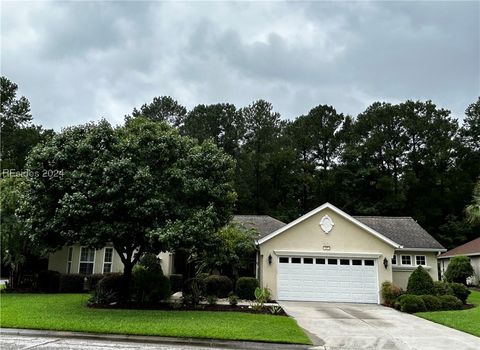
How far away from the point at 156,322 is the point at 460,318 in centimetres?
1084

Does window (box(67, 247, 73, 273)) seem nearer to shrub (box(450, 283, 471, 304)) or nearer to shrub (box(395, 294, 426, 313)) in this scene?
shrub (box(395, 294, 426, 313))

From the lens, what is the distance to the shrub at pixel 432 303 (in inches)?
671

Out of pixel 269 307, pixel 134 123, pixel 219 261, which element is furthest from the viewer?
pixel 219 261

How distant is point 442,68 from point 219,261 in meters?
14.5

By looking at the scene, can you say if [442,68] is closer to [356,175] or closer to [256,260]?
[256,260]

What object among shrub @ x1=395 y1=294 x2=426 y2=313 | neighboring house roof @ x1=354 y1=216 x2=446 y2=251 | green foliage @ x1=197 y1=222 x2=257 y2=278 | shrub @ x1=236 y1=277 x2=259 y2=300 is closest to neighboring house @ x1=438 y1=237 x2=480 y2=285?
neighboring house roof @ x1=354 y1=216 x2=446 y2=251

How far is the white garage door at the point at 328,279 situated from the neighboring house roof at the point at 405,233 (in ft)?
14.7

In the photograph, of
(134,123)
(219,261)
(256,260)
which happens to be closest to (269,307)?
(219,261)

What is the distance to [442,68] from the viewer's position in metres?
19.7

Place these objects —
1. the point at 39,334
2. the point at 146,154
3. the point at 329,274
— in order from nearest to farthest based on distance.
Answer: the point at 39,334 < the point at 146,154 < the point at 329,274

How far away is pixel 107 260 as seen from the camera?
77.2 feet

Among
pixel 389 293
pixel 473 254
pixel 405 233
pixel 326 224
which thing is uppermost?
pixel 326 224

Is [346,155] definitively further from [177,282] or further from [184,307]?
[184,307]

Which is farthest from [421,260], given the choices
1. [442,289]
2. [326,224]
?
[326,224]
